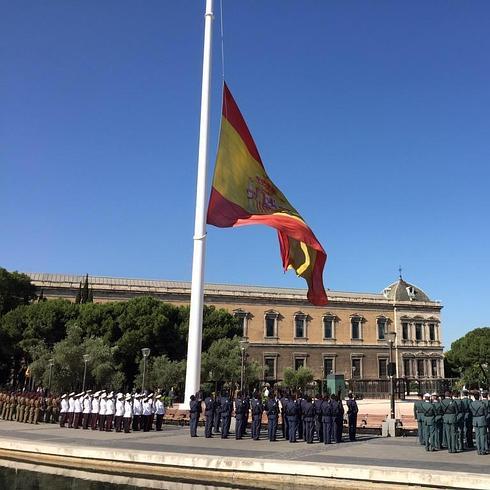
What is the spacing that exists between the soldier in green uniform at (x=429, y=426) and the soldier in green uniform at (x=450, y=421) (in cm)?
31

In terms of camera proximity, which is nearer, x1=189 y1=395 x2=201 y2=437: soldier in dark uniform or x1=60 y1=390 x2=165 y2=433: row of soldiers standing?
x1=189 y1=395 x2=201 y2=437: soldier in dark uniform

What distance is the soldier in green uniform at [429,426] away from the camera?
14.8m

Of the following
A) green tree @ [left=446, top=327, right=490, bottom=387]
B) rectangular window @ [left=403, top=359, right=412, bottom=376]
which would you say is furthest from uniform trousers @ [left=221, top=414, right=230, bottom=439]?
rectangular window @ [left=403, top=359, right=412, bottom=376]

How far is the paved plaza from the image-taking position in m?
12.1

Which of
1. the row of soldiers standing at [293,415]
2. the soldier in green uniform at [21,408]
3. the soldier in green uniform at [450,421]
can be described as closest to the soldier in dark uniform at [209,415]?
the row of soldiers standing at [293,415]

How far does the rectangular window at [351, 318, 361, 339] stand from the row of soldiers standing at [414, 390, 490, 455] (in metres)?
60.2

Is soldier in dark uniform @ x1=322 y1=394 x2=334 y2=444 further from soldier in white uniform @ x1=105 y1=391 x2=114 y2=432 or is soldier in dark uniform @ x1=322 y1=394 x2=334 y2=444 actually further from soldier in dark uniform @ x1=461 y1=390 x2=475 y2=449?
soldier in white uniform @ x1=105 y1=391 x2=114 y2=432

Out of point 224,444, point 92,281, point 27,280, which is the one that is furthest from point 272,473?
point 92,281

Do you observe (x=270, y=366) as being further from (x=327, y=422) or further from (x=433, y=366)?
(x=327, y=422)

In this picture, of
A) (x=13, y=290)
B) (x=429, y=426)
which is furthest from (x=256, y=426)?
(x=13, y=290)

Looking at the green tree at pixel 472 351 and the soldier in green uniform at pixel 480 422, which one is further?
the green tree at pixel 472 351

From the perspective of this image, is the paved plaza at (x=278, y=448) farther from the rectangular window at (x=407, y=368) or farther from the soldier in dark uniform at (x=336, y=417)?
the rectangular window at (x=407, y=368)

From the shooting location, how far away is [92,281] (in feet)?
221

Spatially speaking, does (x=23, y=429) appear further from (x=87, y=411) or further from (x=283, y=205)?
(x=283, y=205)
